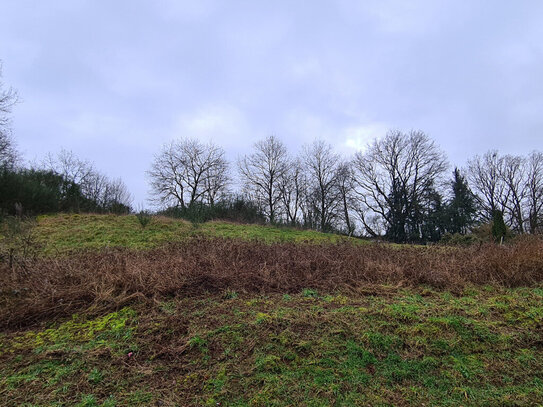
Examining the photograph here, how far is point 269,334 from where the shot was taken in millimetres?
3061

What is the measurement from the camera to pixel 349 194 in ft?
125

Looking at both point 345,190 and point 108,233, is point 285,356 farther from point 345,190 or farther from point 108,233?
point 345,190

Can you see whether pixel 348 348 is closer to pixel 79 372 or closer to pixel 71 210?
pixel 79 372

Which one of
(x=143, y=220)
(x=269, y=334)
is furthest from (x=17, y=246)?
(x=269, y=334)

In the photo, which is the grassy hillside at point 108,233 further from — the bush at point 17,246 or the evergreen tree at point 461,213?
the evergreen tree at point 461,213

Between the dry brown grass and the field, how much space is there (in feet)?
0.10

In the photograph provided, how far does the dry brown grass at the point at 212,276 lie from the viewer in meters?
4.13

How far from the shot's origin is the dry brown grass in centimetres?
413

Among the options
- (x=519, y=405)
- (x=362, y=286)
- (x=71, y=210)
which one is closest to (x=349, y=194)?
(x=71, y=210)

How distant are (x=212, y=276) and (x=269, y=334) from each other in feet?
7.06

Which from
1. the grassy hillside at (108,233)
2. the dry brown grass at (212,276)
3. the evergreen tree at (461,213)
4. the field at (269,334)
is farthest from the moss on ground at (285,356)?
the evergreen tree at (461,213)

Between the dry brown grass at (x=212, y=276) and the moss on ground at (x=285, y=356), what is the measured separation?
49cm

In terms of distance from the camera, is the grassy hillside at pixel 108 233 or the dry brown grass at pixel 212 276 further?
the grassy hillside at pixel 108 233

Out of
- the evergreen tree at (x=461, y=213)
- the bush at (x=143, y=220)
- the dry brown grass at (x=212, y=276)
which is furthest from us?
the evergreen tree at (x=461, y=213)
